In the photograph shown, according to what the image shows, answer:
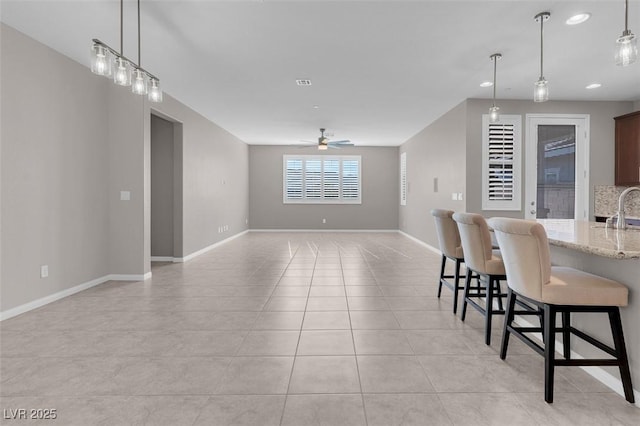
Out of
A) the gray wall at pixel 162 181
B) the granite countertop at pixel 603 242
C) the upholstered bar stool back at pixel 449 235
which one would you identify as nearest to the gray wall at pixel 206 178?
the gray wall at pixel 162 181

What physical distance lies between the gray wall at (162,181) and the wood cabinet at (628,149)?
305 inches

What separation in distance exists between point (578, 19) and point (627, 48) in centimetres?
124

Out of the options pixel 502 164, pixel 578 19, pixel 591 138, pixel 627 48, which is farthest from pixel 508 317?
pixel 591 138

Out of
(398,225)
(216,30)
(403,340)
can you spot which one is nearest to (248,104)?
(216,30)

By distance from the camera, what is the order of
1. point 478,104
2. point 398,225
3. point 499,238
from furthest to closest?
point 398,225 < point 478,104 < point 499,238

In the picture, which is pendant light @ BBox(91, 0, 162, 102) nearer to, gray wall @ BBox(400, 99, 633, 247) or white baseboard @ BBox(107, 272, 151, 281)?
white baseboard @ BBox(107, 272, 151, 281)

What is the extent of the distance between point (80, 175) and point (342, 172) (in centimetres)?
800

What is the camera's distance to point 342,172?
11.3 m

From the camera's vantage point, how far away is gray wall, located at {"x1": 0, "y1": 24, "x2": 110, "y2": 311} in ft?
11.0

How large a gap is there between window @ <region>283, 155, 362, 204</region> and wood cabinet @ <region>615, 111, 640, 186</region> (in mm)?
6651

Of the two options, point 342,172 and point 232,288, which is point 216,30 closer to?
point 232,288

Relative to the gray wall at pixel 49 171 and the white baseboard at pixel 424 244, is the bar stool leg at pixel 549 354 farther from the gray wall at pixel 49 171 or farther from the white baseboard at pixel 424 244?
the white baseboard at pixel 424 244

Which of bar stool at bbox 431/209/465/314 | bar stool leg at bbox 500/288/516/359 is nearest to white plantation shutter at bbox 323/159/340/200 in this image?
bar stool at bbox 431/209/465/314

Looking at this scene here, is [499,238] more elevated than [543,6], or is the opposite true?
[543,6]
